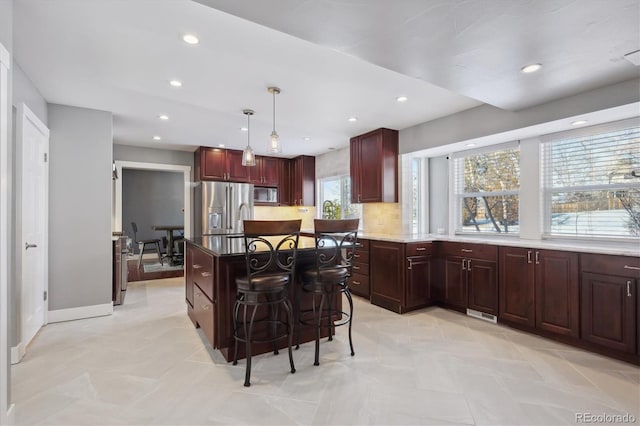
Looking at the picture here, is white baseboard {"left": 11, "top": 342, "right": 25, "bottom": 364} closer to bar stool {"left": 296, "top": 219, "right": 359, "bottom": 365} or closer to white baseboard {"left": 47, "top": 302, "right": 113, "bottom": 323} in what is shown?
white baseboard {"left": 47, "top": 302, "right": 113, "bottom": 323}

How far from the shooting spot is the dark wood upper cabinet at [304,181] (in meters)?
6.34

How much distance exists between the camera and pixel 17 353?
2.45 metres

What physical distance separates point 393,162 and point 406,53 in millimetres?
2500

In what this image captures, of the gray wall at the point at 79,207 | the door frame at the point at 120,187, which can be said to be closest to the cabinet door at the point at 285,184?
the door frame at the point at 120,187

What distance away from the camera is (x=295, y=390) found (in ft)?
6.75

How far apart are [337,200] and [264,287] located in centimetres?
399

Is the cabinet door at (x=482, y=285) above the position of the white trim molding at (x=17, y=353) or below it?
above

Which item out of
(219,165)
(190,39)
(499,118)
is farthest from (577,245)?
(219,165)

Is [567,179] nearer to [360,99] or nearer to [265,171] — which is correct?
[360,99]

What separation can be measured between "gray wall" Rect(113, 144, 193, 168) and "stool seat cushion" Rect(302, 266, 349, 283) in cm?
444

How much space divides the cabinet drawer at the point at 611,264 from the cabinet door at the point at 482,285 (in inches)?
31.5

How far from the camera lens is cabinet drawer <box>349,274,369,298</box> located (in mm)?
4273

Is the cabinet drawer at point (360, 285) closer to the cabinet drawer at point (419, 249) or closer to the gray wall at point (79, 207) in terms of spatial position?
the cabinet drawer at point (419, 249)

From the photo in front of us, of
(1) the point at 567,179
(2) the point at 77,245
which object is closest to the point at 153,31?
(2) the point at 77,245
